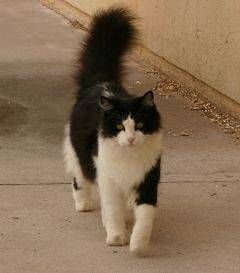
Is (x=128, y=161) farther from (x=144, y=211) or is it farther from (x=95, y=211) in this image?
(x=95, y=211)

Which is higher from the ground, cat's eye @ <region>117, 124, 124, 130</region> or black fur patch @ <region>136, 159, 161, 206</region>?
cat's eye @ <region>117, 124, 124, 130</region>

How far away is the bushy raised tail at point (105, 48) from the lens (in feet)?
18.1

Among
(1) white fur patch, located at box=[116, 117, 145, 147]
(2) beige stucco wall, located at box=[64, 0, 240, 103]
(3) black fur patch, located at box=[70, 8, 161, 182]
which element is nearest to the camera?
(1) white fur patch, located at box=[116, 117, 145, 147]

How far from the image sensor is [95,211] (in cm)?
542

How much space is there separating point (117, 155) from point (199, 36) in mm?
4127

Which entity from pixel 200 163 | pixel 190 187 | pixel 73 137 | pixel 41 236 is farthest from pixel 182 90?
pixel 41 236

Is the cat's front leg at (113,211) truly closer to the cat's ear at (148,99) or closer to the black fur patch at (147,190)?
→ the black fur patch at (147,190)

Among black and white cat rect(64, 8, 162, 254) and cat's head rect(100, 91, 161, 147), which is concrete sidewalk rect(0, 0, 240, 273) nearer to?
black and white cat rect(64, 8, 162, 254)

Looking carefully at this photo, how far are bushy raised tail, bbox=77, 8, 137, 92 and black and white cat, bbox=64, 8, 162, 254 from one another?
0.11m

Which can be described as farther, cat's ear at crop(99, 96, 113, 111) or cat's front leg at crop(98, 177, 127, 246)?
cat's front leg at crop(98, 177, 127, 246)

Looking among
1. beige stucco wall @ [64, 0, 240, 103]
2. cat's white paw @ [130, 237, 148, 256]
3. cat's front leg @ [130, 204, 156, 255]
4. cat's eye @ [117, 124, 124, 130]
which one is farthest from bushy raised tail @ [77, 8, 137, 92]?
beige stucco wall @ [64, 0, 240, 103]

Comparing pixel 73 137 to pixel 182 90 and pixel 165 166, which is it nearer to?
pixel 165 166

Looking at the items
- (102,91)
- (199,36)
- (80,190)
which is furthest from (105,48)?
(199,36)

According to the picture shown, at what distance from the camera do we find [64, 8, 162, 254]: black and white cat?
14.9 feet
